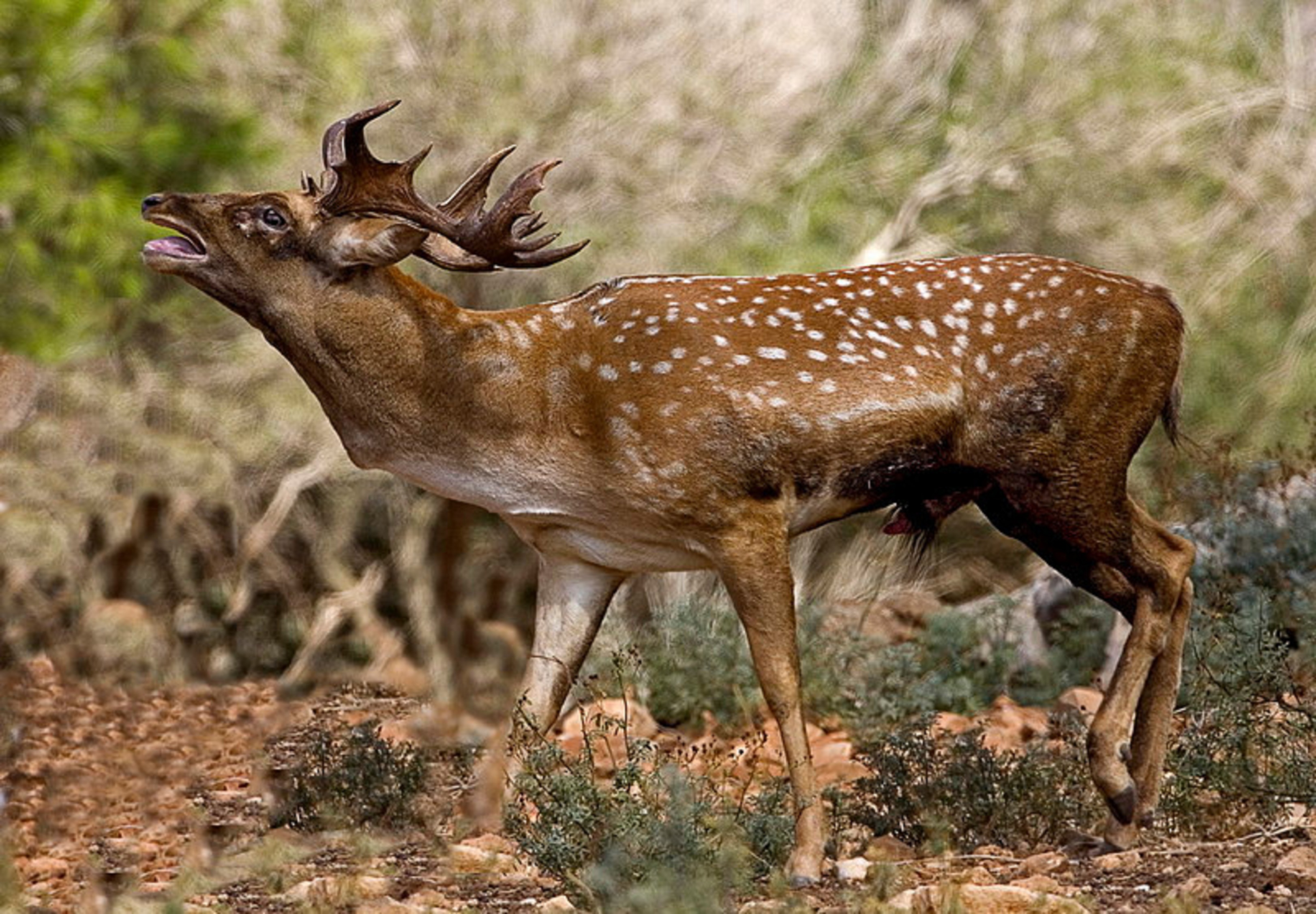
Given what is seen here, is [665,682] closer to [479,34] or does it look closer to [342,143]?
[342,143]

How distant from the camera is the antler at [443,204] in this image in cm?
676

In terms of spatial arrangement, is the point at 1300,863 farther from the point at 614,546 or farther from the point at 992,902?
the point at 614,546

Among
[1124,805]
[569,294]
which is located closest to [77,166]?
[569,294]

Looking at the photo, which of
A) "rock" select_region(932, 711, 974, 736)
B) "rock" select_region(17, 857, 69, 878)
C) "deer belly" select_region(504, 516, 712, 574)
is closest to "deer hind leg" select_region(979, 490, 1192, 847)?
"deer belly" select_region(504, 516, 712, 574)

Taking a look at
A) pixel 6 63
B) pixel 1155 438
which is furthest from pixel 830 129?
pixel 6 63

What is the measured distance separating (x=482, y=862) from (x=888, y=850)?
1.35 m

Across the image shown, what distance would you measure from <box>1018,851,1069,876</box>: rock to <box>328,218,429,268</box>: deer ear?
2.74 meters

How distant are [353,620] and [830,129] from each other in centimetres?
542

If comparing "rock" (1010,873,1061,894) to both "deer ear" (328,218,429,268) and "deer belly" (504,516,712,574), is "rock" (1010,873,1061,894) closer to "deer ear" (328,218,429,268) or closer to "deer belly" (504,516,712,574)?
"deer belly" (504,516,712,574)

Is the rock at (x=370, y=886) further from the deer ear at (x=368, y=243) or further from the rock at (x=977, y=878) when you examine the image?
the deer ear at (x=368, y=243)

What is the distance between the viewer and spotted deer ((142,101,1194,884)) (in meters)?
6.74

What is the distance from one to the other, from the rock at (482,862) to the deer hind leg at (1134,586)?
1938 mm

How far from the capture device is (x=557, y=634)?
23.9 feet

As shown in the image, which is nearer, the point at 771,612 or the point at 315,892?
the point at 315,892
